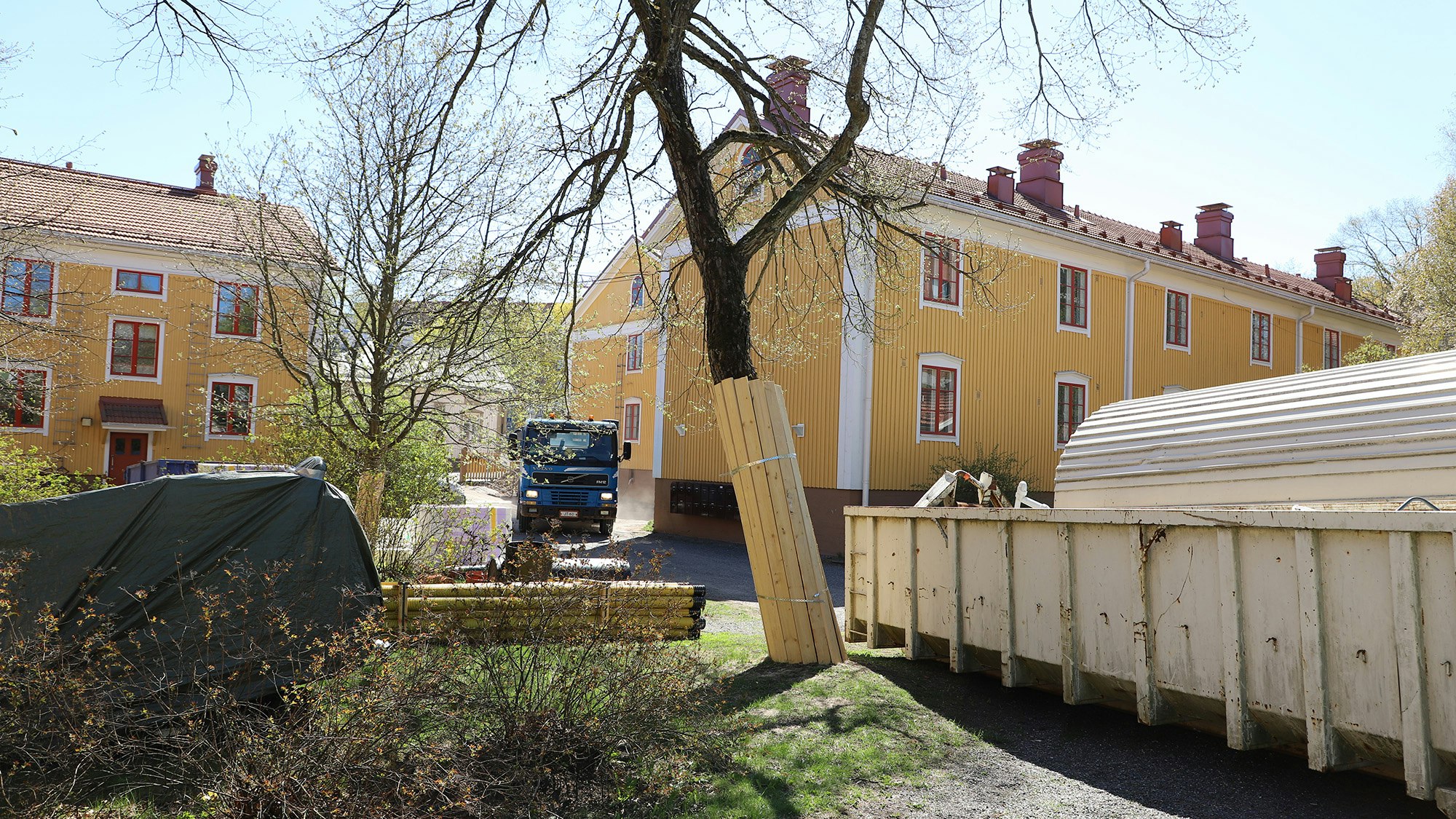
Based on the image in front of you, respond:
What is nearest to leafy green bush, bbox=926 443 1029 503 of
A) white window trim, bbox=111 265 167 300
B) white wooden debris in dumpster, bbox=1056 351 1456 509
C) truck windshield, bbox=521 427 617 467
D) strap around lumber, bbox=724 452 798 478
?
truck windshield, bbox=521 427 617 467

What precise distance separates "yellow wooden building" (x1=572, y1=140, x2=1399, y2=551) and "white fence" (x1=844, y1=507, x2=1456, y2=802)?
8.22 m

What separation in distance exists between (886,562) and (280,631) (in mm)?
4669

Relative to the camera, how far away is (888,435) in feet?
69.0

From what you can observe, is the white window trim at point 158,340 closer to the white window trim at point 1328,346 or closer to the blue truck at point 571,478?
the blue truck at point 571,478

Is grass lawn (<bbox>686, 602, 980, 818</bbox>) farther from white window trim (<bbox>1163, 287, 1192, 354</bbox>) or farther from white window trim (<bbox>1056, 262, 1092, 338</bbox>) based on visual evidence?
white window trim (<bbox>1163, 287, 1192, 354</bbox>)

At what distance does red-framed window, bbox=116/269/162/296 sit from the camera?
28250 millimetres

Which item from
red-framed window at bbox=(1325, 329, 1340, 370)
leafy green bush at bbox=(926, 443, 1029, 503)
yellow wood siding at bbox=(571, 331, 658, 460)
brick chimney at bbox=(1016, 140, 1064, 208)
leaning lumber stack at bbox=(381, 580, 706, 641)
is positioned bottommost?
leaning lumber stack at bbox=(381, 580, 706, 641)

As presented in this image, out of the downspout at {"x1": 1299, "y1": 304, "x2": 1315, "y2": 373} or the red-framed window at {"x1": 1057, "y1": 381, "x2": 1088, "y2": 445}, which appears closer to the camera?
the red-framed window at {"x1": 1057, "y1": 381, "x2": 1088, "y2": 445}

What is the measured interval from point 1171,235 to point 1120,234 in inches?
93.6

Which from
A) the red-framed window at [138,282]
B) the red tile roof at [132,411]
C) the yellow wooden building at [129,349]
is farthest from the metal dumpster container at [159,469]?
the red-framed window at [138,282]

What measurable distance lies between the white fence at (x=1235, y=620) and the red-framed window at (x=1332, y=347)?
30.5 meters

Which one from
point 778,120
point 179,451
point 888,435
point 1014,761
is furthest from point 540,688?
point 179,451

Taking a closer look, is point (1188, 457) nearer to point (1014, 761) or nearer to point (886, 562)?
point (886, 562)

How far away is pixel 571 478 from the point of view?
72.3ft
